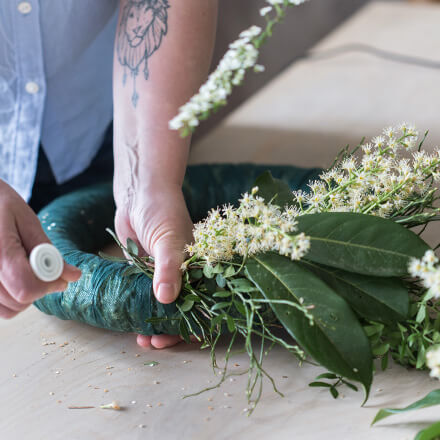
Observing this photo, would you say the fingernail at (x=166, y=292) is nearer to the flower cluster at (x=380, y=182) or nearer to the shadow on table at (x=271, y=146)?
the flower cluster at (x=380, y=182)

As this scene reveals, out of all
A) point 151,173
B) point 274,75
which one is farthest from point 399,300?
point 274,75

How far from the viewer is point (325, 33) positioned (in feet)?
6.64

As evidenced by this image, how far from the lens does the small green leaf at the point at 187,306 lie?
0.56 m

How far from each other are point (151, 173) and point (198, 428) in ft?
1.03

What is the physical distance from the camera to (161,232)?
0.63 metres

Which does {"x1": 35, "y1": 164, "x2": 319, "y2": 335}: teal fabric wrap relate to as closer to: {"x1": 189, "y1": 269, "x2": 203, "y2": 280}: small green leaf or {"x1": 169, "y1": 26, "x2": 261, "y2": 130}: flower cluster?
{"x1": 189, "y1": 269, "x2": 203, "y2": 280}: small green leaf

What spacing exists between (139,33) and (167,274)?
367 mm

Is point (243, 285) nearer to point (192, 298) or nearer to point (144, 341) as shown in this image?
point (192, 298)

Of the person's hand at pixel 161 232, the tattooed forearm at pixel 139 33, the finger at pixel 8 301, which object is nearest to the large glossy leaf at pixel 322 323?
the person's hand at pixel 161 232

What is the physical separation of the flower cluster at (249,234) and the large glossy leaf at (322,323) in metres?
0.03

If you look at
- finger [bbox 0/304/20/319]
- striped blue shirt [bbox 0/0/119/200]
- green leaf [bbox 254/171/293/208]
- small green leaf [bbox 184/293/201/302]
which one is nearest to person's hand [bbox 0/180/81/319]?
finger [bbox 0/304/20/319]

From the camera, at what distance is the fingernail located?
56 cm

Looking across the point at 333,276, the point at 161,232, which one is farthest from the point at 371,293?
the point at 161,232

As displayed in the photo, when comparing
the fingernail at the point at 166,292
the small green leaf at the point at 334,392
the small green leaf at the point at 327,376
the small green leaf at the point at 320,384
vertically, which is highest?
the fingernail at the point at 166,292
